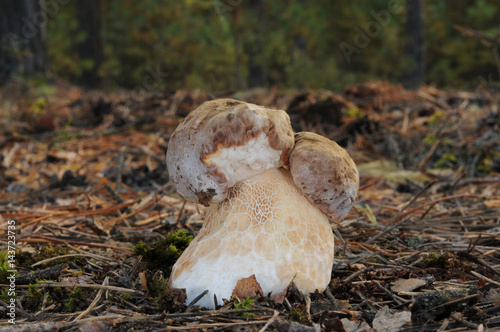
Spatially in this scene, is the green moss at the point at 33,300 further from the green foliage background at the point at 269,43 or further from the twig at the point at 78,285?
the green foliage background at the point at 269,43

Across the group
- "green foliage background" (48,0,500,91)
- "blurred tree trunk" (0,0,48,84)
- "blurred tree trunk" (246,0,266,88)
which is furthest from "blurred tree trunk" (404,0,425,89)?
"blurred tree trunk" (0,0,48,84)

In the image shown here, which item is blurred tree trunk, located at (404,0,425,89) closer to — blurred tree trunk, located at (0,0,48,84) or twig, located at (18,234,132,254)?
blurred tree trunk, located at (0,0,48,84)

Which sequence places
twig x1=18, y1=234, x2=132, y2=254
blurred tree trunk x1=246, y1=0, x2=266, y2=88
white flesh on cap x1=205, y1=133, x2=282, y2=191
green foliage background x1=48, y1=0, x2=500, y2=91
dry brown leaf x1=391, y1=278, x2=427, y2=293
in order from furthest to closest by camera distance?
green foliage background x1=48, y1=0, x2=500, y2=91
blurred tree trunk x1=246, y1=0, x2=266, y2=88
twig x1=18, y1=234, x2=132, y2=254
dry brown leaf x1=391, y1=278, x2=427, y2=293
white flesh on cap x1=205, y1=133, x2=282, y2=191

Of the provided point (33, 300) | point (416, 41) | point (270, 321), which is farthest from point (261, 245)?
point (416, 41)

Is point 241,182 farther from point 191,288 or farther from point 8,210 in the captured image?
point 8,210

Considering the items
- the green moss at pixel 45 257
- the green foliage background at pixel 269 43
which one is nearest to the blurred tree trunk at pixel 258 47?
the green foliage background at pixel 269 43

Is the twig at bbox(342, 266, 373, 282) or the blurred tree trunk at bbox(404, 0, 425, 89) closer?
the twig at bbox(342, 266, 373, 282)
